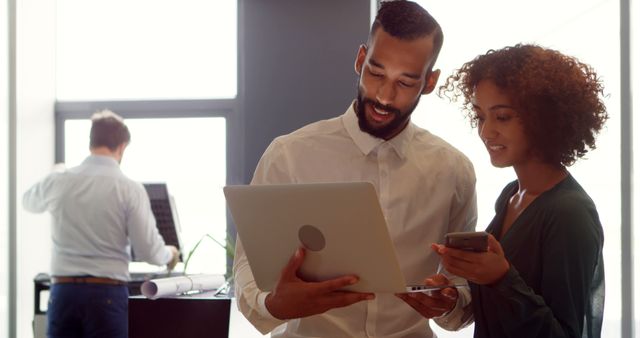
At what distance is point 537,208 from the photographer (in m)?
1.80

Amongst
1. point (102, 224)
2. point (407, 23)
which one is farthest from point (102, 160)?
point (407, 23)

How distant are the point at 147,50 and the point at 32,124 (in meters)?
0.85

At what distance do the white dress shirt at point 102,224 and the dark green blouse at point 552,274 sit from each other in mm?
2812

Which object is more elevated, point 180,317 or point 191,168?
point 191,168

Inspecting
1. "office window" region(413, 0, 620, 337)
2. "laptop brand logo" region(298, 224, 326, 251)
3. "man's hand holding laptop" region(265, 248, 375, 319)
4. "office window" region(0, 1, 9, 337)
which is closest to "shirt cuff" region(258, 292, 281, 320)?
"man's hand holding laptop" region(265, 248, 375, 319)

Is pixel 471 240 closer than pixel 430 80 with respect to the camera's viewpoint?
Yes

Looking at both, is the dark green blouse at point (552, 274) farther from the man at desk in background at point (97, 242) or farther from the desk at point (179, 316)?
the man at desk in background at point (97, 242)

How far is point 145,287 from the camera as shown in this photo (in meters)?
2.51

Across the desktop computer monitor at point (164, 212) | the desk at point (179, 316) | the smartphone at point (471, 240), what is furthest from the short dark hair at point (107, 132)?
the smartphone at point (471, 240)

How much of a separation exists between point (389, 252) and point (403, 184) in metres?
0.50

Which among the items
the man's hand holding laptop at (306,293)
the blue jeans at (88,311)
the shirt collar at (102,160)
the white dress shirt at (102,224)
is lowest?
the blue jeans at (88,311)

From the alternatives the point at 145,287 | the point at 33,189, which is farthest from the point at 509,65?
the point at 33,189

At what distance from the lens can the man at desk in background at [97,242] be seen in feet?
14.0

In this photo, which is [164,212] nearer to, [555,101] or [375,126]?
[375,126]
